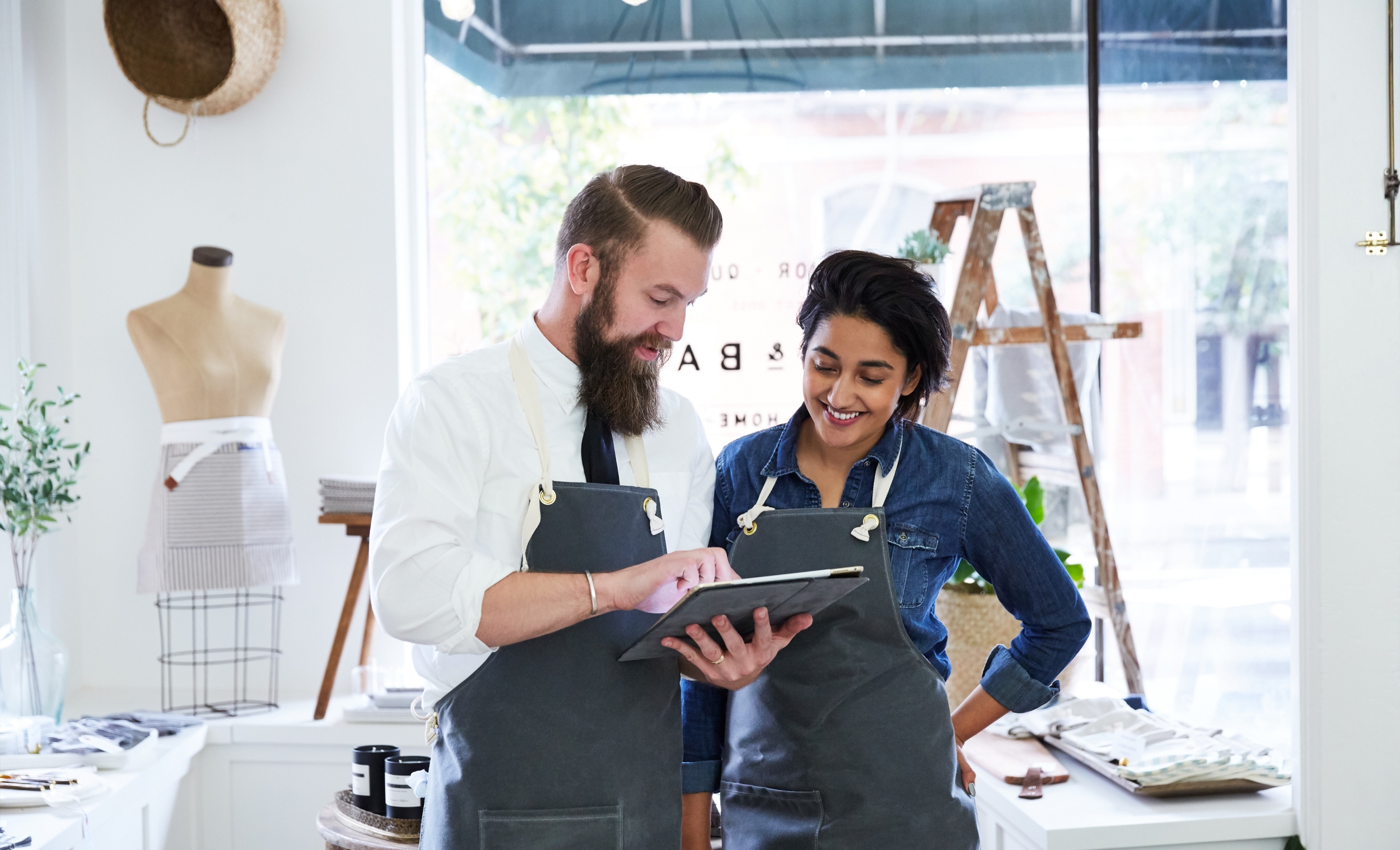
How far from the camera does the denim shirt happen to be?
1672 millimetres

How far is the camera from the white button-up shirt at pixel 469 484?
1.36 meters

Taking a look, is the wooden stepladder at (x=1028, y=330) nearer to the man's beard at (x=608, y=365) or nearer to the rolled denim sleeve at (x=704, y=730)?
the rolled denim sleeve at (x=704, y=730)

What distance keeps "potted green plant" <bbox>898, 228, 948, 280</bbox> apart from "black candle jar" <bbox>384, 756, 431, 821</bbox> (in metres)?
1.73

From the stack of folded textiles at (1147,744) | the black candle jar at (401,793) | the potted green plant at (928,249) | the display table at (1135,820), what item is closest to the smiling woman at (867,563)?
the display table at (1135,820)

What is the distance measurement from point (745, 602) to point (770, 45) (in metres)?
2.69

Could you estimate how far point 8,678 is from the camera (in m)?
2.73

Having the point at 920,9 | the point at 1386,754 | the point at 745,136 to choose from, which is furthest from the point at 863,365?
the point at 920,9

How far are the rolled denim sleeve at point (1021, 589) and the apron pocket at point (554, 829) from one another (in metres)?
0.66

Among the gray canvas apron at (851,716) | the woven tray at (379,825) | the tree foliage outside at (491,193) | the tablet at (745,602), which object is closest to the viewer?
the tablet at (745,602)

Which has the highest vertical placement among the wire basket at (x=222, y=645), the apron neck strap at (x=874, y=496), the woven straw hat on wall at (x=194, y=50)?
the woven straw hat on wall at (x=194, y=50)

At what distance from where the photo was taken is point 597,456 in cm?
157

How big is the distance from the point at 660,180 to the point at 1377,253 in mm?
1579

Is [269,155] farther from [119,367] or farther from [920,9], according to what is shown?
[920,9]

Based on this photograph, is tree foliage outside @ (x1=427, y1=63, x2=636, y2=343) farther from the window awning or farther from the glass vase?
the glass vase
